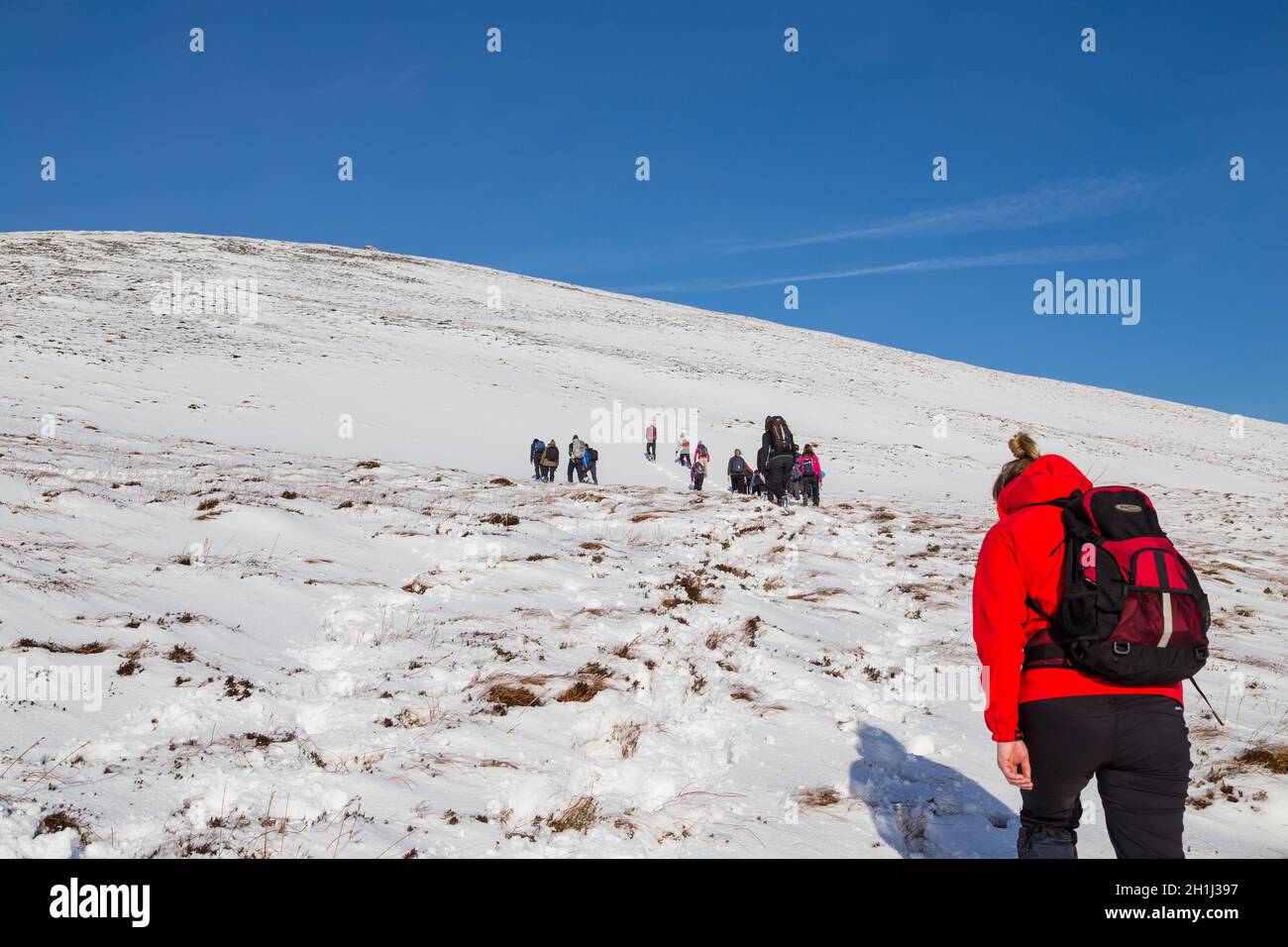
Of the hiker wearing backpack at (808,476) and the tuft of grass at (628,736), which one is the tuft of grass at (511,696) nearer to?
the tuft of grass at (628,736)

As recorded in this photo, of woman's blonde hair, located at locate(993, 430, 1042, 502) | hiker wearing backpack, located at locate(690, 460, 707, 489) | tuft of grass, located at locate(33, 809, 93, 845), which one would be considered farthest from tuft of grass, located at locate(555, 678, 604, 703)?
hiker wearing backpack, located at locate(690, 460, 707, 489)

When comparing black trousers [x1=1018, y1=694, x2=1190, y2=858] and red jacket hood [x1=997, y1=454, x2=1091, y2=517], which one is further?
red jacket hood [x1=997, y1=454, x2=1091, y2=517]

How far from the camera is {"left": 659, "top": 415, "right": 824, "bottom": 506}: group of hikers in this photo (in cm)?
1786

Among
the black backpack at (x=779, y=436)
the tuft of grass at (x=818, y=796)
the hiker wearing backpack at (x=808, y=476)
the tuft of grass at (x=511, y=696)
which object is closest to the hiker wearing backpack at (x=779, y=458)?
the black backpack at (x=779, y=436)

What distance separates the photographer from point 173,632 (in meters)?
6.69

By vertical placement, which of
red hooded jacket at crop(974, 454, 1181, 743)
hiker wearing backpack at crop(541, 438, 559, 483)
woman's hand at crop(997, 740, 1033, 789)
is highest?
hiker wearing backpack at crop(541, 438, 559, 483)

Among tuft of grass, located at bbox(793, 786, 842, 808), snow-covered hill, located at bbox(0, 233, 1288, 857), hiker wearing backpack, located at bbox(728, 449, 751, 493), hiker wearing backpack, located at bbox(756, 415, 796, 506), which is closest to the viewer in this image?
snow-covered hill, located at bbox(0, 233, 1288, 857)

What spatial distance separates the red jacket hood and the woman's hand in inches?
43.5

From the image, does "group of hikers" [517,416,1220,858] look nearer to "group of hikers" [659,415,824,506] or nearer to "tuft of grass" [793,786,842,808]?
"tuft of grass" [793,786,842,808]

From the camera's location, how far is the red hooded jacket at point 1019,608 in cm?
333

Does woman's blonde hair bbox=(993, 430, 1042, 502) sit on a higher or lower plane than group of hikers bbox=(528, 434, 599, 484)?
lower

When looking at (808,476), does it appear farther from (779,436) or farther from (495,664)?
(495,664)
